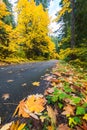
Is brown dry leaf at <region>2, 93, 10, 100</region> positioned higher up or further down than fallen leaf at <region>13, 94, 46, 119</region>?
further down

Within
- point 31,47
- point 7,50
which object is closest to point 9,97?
point 7,50

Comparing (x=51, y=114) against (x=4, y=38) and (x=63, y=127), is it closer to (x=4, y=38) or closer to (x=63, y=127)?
(x=63, y=127)

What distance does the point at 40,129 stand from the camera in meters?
2.89

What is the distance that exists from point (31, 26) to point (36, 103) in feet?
81.5

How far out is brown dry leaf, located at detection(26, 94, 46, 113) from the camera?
334cm

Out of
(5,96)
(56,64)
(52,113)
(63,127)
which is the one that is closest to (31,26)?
(56,64)

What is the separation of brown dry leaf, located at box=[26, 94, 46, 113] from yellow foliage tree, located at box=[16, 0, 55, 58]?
23.0 meters

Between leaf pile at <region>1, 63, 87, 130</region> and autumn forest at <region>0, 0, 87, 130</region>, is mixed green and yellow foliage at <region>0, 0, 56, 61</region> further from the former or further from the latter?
leaf pile at <region>1, 63, 87, 130</region>

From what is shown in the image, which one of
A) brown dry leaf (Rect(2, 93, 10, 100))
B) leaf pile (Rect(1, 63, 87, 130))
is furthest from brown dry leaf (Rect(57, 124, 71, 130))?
brown dry leaf (Rect(2, 93, 10, 100))

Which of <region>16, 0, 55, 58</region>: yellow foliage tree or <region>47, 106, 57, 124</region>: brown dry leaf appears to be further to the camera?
<region>16, 0, 55, 58</region>: yellow foliage tree

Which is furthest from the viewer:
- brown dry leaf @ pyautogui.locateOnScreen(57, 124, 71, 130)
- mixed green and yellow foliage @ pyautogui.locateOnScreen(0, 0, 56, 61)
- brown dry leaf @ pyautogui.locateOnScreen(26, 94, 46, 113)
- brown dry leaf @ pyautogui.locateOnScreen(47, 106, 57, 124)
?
mixed green and yellow foliage @ pyautogui.locateOnScreen(0, 0, 56, 61)

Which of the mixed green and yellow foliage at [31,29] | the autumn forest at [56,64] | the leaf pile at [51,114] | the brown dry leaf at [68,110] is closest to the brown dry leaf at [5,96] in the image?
the autumn forest at [56,64]

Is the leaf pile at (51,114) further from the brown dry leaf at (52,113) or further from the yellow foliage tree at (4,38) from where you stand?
the yellow foliage tree at (4,38)

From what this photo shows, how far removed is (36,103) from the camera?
3514 millimetres
